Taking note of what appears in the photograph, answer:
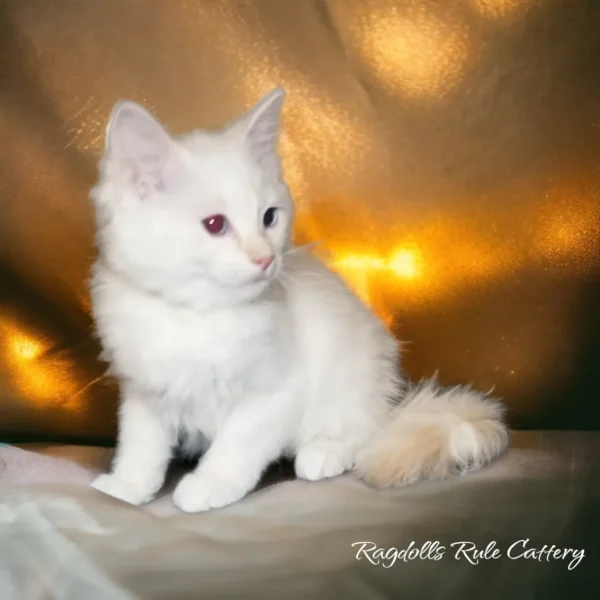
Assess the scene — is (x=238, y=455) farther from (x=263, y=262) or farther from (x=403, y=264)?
(x=403, y=264)

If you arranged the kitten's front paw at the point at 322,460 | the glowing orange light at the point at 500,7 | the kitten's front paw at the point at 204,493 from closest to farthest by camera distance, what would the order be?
the kitten's front paw at the point at 204,493, the kitten's front paw at the point at 322,460, the glowing orange light at the point at 500,7

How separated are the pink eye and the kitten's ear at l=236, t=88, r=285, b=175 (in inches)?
5.0

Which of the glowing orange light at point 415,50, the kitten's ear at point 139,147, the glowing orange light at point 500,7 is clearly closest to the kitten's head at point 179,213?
the kitten's ear at point 139,147

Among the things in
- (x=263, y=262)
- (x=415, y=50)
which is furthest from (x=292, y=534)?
(x=415, y=50)

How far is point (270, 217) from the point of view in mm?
1062

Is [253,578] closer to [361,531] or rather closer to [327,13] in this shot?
[361,531]

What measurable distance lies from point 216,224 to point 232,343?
167 mm

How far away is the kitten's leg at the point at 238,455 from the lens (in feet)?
3.42

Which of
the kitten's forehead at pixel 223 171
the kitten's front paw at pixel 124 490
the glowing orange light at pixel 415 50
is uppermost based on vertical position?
the glowing orange light at pixel 415 50

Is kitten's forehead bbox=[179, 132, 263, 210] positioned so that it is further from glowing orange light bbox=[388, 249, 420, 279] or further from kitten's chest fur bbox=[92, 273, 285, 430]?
glowing orange light bbox=[388, 249, 420, 279]

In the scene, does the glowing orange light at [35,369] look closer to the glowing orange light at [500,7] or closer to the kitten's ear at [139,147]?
the kitten's ear at [139,147]

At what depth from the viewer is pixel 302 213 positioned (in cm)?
138

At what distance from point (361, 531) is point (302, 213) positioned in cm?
60

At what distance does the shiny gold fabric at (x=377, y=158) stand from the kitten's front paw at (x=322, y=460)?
1.02 ft
